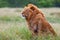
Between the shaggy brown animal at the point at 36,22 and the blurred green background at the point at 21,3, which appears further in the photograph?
the blurred green background at the point at 21,3

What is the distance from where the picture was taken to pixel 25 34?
8.27 m

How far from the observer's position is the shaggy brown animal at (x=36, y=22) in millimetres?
8281

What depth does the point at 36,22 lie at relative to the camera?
8.29 metres

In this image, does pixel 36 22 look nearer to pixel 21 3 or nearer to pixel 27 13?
pixel 27 13

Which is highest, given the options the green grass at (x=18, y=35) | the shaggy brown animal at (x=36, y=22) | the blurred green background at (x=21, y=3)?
the shaggy brown animal at (x=36, y=22)

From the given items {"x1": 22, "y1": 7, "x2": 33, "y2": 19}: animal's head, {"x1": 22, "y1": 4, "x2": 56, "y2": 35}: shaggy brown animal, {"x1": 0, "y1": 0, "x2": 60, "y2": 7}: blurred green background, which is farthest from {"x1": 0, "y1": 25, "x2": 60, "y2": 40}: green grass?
{"x1": 0, "y1": 0, "x2": 60, "y2": 7}: blurred green background

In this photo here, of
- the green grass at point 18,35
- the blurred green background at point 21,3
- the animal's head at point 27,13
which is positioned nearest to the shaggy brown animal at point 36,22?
the animal's head at point 27,13

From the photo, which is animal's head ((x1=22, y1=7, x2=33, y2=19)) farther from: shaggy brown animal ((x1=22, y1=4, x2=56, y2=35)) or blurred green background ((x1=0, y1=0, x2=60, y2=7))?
blurred green background ((x1=0, y1=0, x2=60, y2=7))

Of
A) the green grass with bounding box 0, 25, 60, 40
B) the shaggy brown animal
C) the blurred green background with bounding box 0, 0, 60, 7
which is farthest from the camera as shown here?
the blurred green background with bounding box 0, 0, 60, 7

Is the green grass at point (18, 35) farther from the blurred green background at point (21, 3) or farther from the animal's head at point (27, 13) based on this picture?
the blurred green background at point (21, 3)

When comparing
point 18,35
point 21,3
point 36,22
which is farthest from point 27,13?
point 21,3

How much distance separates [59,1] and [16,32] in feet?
71.1

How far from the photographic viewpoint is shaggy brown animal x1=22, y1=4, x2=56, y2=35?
8.28 meters

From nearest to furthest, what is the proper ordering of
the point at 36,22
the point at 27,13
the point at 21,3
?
the point at 36,22 → the point at 27,13 → the point at 21,3
